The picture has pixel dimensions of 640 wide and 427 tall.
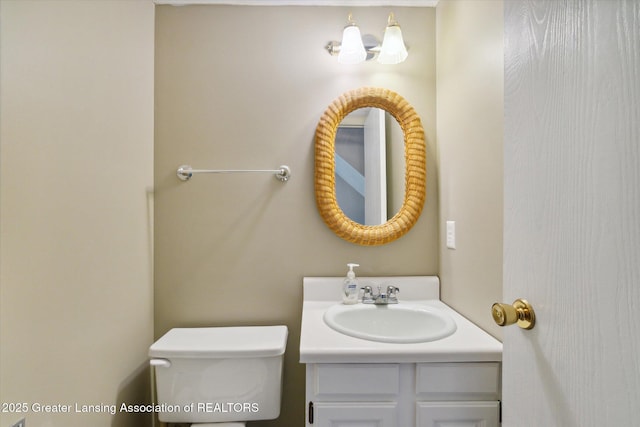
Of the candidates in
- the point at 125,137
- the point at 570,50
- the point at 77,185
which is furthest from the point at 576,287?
the point at 125,137

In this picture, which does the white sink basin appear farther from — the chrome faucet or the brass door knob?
the brass door knob

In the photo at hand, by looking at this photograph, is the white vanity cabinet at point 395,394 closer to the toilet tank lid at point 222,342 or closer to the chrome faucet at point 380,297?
the toilet tank lid at point 222,342

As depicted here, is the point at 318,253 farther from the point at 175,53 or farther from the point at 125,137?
the point at 175,53

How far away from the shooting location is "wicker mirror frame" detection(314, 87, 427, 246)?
4.82 feet

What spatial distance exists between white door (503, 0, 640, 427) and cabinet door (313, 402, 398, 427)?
406 millimetres

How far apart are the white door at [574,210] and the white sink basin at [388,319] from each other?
63 centimetres

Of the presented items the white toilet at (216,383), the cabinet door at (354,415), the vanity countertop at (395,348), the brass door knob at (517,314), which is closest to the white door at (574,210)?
the brass door knob at (517,314)

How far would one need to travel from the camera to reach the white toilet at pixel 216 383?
3.85 feet

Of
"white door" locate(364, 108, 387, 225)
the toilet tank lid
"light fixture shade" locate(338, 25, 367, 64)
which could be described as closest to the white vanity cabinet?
the toilet tank lid

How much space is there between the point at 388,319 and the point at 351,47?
1.21 meters

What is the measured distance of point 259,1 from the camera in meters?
1.50

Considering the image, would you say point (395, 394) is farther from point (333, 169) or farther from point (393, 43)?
point (393, 43)

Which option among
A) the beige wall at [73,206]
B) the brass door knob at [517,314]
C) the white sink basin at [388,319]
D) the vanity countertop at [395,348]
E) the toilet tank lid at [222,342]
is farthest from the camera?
the white sink basin at [388,319]

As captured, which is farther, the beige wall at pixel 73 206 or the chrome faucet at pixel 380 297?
the chrome faucet at pixel 380 297
